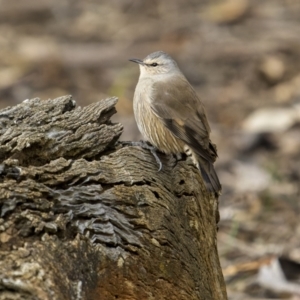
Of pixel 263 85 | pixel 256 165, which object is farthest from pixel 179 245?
pixel 263 85

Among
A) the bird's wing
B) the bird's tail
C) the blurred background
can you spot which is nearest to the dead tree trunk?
the bird's tail

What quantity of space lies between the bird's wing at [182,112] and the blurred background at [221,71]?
1493 millimetres

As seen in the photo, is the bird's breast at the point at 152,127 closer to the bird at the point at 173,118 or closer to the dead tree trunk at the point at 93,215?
the bird at the point at 173,118

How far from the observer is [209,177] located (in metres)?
4.09

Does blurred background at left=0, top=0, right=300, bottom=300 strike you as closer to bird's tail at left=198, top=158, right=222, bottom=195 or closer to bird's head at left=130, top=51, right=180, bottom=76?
bird's head at left=130, top=51, right=180, bottom=76

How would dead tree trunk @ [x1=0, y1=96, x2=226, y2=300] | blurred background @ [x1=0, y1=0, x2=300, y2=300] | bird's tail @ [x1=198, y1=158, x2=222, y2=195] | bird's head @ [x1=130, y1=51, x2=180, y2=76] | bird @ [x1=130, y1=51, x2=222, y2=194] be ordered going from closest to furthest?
dead tree trunk @ [x1=0, y1=96, x2=226, y2=300] → bird's tail @ [x1=198, y1=158, x2=222, y2=195] → bird @ [x1=130, y1=51, x2=222, y2=194] → bird's head @ [x1=130, y1=51, x2=180, y2=76] → blurred background @ [x1=0, y1=0, x2=300, y2=300]

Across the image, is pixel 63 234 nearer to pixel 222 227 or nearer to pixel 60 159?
pixel 60 159

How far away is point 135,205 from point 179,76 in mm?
2244

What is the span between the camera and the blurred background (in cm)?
693

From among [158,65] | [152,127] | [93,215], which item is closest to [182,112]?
[152,127]

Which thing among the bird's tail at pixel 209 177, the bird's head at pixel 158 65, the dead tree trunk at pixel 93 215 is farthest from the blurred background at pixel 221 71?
the dead tree trunk at pixel 93 215

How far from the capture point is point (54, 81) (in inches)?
375

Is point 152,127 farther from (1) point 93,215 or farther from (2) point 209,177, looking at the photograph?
(1) point 93,215

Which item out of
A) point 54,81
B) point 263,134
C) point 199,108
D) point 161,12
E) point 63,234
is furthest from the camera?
point 161,12
